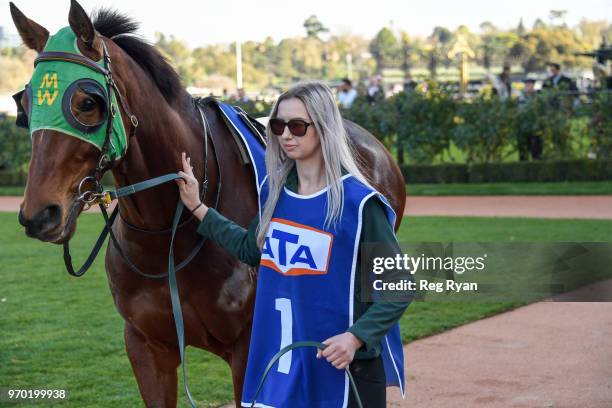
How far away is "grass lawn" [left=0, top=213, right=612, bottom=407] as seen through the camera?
197 inches

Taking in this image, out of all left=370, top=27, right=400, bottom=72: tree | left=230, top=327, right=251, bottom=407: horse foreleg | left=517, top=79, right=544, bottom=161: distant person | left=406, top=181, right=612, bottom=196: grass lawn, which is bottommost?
left=406, top=181, right=612, bottom=196: grass lawn

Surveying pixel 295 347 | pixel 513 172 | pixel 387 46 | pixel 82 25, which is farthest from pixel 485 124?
pixel 387 46

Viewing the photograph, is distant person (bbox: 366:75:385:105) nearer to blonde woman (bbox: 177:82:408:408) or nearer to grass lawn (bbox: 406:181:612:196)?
grass lawn (bbox: 406:181:612:196)

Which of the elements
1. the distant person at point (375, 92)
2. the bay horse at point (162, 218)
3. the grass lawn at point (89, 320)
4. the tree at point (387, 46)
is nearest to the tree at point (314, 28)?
the tree at point (387, 46)

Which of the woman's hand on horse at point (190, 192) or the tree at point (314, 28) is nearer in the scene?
the woman's hand on horse at point (190, 192)

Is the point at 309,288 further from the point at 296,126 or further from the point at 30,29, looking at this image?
the point at 30,29

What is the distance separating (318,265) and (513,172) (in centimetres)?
1236

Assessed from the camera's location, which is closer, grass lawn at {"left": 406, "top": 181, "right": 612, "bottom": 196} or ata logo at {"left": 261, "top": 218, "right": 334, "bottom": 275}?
ata logo at {"left": 261, "top": 218, "right": 334, "bottom": 275}

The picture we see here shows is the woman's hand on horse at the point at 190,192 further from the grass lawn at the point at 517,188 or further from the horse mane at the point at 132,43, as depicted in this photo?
the grass lawn at the point at 517,188

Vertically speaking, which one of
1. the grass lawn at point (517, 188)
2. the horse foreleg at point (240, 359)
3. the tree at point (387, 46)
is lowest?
the grass lawn at point (517, 188)

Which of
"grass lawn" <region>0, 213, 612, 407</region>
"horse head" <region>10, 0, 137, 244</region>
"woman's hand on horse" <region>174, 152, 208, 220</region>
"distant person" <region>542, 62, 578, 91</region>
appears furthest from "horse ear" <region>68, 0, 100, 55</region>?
"distant person" <region>542, 62, 578, 91</region>

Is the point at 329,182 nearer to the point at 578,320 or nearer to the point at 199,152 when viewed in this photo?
the point at 199,152

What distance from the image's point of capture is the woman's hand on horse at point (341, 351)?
235cm

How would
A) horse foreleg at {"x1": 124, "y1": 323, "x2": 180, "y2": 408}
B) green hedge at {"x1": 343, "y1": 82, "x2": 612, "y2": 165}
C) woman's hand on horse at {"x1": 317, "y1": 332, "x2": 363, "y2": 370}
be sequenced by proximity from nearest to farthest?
woman's hand on horse at {"x1": 317, "y1": 332, "x2": 363, "y2": 370}, horse foreleg at {"x1": 124, "y1": 323, "x2": 180, "y2": 408}, green hedge at {"x1": 343, "y1": 82, "x2": 612, "y2": 165}
